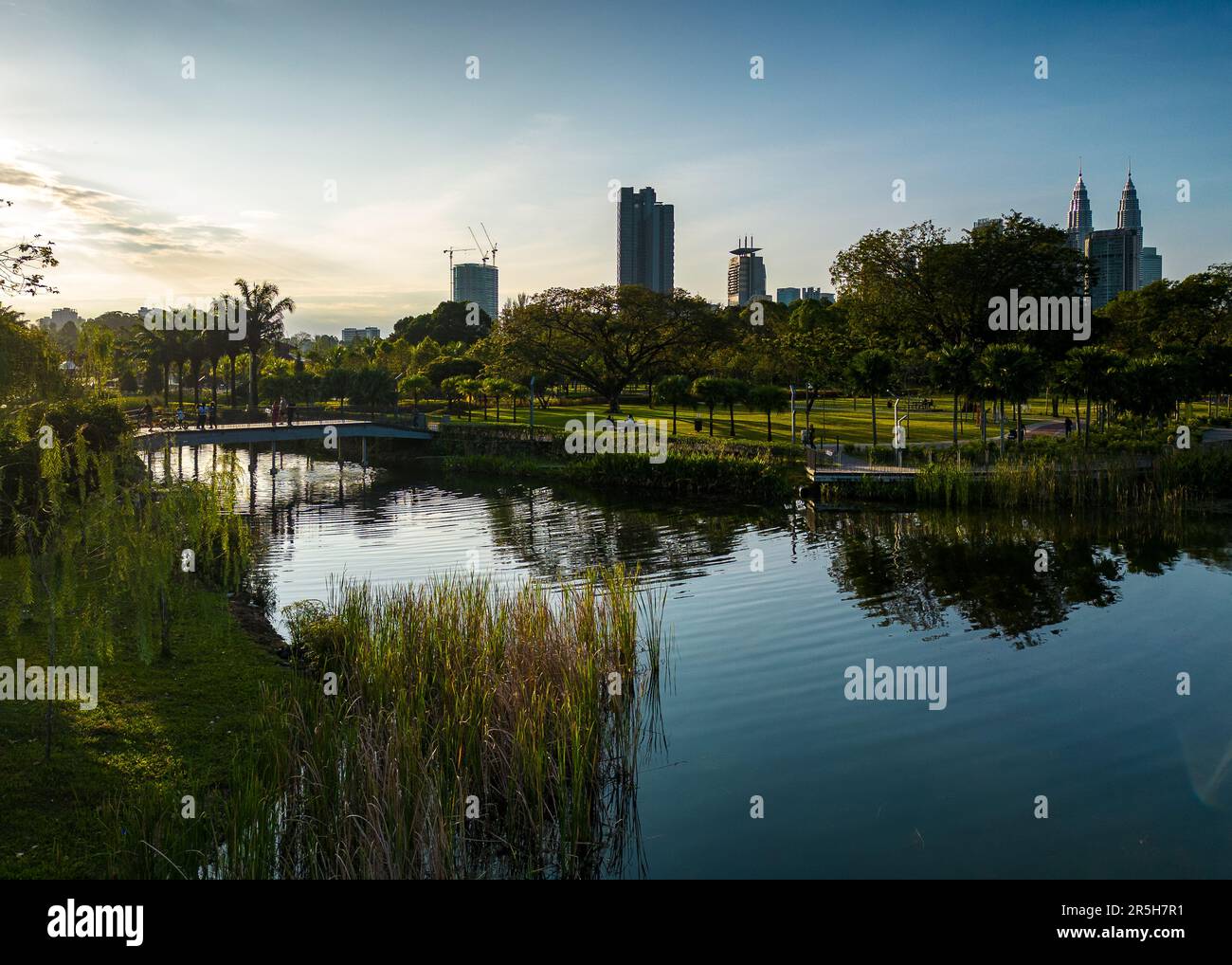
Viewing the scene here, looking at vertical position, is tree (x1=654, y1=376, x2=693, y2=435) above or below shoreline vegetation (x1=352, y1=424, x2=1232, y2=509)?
above

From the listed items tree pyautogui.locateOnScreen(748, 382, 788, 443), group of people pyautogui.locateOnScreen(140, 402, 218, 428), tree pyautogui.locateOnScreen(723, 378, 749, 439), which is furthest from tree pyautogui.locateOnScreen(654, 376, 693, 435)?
group of people pyautogui.locateOnScreen(140, 402, 218, 428)

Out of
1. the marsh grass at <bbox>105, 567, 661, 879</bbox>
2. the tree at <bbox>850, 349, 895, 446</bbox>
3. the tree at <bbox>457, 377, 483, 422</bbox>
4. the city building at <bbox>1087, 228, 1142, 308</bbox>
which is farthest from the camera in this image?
the city building at <bbox>1087, 228, 1142, 308</bbox>

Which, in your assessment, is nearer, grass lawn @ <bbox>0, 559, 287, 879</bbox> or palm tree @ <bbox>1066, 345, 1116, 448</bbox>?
grass lawn @ <bbox>0, 559, 287, 879</bbox>

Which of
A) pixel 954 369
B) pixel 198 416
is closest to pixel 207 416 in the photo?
pixel 198 416

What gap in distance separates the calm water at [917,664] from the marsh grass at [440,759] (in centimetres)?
96

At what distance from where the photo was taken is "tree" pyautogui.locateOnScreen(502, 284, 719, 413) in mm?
66438

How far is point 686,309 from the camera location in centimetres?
6719

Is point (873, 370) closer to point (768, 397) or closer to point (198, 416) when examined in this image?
point (768, 397)

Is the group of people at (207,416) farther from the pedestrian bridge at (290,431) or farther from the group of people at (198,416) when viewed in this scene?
the pedestrian bridge at (290,431)

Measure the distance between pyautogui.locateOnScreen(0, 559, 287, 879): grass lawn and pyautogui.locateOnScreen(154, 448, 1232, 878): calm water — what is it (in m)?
5.51

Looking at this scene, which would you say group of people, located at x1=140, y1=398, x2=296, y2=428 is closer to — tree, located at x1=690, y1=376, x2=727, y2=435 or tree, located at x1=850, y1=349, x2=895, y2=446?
tree, located at x1=690, y1=376, x2=727, y2=435

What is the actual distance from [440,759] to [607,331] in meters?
57.8

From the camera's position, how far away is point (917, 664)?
1656 cm
